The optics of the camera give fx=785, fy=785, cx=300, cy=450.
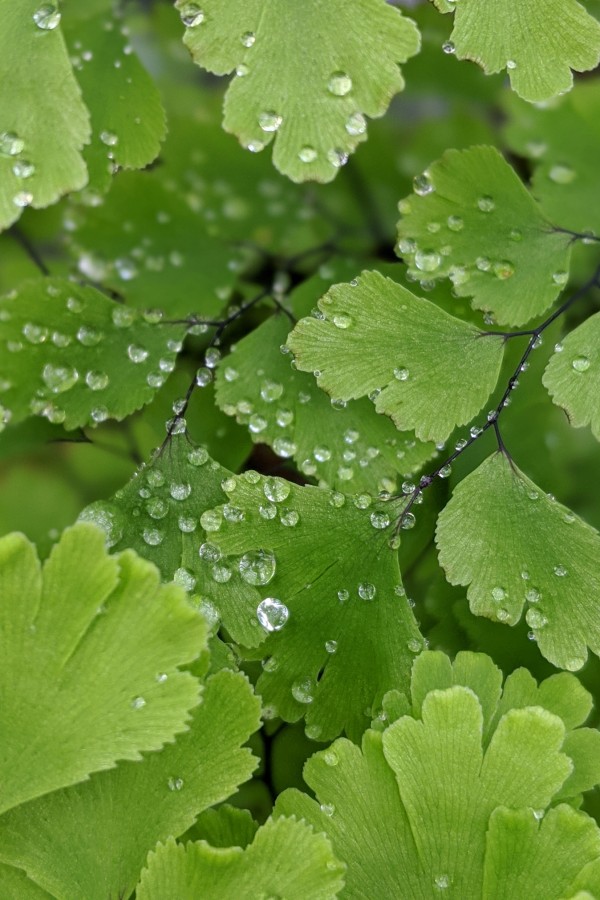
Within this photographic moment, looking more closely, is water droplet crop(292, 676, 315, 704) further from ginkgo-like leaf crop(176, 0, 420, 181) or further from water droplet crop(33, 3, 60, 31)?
water droplet crop(33, 3, 60, 31)

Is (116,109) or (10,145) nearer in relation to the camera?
(10,145)

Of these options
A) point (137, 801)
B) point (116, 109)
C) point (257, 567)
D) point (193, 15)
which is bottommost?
point (137, 801)

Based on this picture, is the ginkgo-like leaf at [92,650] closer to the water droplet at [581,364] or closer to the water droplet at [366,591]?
the water droplet at [366,591]

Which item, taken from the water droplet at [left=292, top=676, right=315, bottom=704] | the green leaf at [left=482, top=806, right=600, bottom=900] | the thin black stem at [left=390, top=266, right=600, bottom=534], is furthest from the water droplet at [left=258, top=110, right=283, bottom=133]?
the green leaf at [left=482, top=806, right=600, bottom=900]

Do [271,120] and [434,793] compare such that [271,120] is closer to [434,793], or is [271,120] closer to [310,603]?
[310,603]

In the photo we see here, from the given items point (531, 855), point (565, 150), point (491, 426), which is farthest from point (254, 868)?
point (565, 150)

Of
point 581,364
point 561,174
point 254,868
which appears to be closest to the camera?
point 254,868
